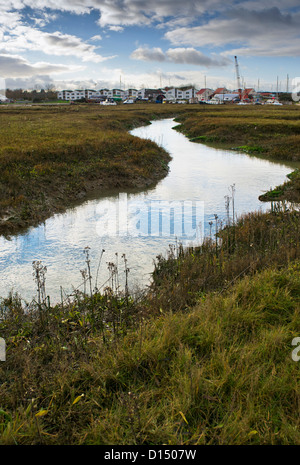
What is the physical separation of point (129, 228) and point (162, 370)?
790 cm

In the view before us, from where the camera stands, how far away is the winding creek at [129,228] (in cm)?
864

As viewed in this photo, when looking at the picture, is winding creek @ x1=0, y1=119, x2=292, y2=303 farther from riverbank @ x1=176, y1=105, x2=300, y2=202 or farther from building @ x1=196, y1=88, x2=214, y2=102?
building @ x1=196, y1=88, x2=214, y2=102

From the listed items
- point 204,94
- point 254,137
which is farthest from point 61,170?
point 204,94

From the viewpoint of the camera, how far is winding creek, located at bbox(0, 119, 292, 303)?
28.3 ft

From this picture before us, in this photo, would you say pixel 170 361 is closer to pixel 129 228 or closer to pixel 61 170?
pixel 129 228

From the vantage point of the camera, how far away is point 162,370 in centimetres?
420

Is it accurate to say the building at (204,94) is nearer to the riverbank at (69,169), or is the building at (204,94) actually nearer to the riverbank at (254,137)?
the riverbank at (254,137)

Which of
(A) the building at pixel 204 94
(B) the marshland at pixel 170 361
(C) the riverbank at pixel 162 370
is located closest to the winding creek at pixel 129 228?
(B) the marshland at pixel 170 361

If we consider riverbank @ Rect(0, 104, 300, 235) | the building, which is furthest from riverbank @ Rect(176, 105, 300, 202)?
the building

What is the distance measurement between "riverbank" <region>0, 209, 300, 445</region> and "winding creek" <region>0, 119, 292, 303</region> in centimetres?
171

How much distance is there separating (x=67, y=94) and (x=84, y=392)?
199391mm

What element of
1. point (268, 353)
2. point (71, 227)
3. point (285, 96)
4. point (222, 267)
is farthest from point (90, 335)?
point (285, 96)

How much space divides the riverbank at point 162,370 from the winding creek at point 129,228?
1708 mm

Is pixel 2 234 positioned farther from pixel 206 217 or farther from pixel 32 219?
pixel 206 217
